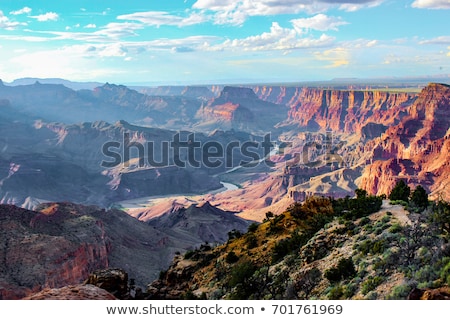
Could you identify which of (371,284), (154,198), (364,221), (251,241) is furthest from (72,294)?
(154,198)

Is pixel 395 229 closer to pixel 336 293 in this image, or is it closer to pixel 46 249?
pixel 336 293

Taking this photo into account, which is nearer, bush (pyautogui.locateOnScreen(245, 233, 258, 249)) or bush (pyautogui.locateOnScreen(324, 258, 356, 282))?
bush (pyautogui.locateOnScreen(324, 258, 356, 282))

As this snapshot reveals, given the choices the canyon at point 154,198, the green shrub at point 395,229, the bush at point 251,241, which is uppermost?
the green shrub at point 395,229

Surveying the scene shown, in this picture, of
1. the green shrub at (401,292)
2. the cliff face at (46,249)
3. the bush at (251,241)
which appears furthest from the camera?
the cliff face at (46,249)

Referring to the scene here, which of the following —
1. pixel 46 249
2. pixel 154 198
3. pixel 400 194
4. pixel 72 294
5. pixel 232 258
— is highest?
pixel 72 294

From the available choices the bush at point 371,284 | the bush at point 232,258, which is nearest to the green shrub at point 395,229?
the bush at point 371,284

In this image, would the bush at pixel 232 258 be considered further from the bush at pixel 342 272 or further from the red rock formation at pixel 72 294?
the red rock formation at pixel 72 294

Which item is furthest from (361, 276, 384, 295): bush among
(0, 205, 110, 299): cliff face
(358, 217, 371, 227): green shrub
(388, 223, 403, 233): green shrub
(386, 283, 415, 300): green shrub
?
(0, 205, 110, 299): cliff face

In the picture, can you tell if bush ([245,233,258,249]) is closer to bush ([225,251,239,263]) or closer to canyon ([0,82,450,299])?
bush ([225,251,239,263])

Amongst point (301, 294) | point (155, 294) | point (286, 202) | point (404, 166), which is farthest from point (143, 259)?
point (404, 166)

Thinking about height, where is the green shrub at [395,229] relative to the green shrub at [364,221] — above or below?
above

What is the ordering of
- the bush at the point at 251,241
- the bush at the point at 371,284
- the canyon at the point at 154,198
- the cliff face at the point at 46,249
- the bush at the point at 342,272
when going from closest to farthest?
1. the bush at the point at 371,284
2. the bush at the point at 342,272
3. the bush at the point at 251,241
4. the cliff face at the point at 46,249
5. the canyon at the point at 154,198
